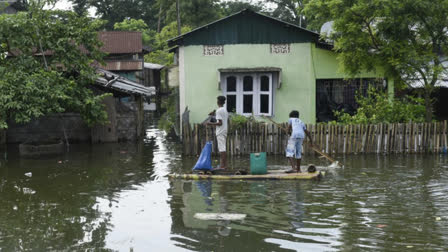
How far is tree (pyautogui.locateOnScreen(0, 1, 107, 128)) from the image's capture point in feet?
52.3

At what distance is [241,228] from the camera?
7.93 m

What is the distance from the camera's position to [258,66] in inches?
762

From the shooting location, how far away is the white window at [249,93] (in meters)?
19.3

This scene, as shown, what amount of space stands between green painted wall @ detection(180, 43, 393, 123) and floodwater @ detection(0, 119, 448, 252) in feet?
16.5

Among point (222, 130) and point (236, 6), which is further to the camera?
point (236, 6)

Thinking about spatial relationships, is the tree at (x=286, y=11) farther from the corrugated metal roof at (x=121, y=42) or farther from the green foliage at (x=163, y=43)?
the corrugated metal roof at (x=121, y=42)

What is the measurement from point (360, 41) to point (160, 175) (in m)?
7.65

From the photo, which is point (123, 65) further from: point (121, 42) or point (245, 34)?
point (245, 34)

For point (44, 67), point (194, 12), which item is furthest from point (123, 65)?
point (194, 12)

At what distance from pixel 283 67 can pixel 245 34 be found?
185 centimetres

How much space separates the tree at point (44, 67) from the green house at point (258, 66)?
12.0 ft

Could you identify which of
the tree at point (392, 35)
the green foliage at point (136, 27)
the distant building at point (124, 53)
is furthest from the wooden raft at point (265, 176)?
the green foliage at point (136, 27)

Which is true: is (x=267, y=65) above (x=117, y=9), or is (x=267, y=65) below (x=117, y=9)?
below

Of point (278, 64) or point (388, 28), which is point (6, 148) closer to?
point (278, 64)
